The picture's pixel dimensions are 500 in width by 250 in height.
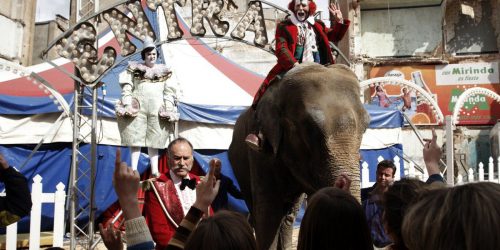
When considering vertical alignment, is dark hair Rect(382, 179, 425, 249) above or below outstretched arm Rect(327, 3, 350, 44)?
A: below

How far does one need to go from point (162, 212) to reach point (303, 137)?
122 centimetres

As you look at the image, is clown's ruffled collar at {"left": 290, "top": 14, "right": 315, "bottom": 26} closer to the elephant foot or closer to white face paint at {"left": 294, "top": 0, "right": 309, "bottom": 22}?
white face paint at {"left": 294, "top": 0, "right": 309, "bottom": 22}

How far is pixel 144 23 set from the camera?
233 inches

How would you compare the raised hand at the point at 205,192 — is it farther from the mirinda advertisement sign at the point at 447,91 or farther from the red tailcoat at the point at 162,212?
the mirinda advertisement sign at the point at 447,91

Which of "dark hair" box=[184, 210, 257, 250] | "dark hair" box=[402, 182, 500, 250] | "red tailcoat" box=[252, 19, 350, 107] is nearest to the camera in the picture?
"dark hair" box=[402, 182, 500, 250]

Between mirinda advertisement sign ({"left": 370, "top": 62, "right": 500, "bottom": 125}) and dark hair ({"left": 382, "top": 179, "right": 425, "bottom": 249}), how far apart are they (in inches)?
730

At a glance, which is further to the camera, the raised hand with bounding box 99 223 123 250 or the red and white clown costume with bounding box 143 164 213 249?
the red and white clown costume with bounding box 143 164 213 249

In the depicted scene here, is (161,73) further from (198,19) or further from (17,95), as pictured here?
(17,95)

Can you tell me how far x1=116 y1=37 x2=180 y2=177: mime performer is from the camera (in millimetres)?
6410

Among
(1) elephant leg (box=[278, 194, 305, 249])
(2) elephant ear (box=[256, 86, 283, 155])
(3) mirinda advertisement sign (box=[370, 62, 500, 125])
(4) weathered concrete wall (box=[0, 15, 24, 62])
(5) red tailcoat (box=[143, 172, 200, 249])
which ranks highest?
(4) weathered concrete wall (box=[0, 15, 24, 62])

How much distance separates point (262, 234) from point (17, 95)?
5.81m

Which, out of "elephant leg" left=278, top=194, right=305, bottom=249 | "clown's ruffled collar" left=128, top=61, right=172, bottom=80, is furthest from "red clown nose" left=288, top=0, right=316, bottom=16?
"clown's ruffled collar" left=128, top=61, right=172, bottom=80

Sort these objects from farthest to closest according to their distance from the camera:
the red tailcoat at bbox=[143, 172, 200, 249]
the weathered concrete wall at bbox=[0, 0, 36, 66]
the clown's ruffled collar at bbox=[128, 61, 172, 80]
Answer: the weathered concrete wall at bbox=[0, 0, 36, 66] → the clown's ruffled collar at bbox=[128, 61, 172, 80] → the red tailcoat at bbox=[143, 172, 200, 249]

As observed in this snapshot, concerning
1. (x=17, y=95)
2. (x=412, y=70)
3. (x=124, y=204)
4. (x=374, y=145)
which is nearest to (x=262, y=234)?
(x=124, y=204)
